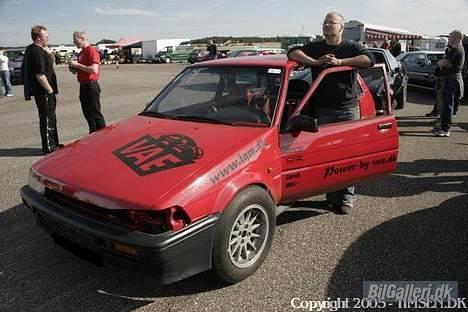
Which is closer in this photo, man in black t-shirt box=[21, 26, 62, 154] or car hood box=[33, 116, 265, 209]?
car hood box=[33, 116, 265, 209]

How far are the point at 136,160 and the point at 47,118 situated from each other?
408 centimetres

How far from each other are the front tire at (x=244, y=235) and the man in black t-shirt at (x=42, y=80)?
4.54 m

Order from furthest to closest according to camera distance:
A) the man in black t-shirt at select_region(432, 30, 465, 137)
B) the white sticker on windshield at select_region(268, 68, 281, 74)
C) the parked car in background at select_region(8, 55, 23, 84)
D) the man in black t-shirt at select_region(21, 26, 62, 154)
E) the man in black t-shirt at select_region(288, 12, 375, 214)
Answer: the parked car in background at select_region(8, 55, 23, 84), the man in black t-shirt at select_region(432, 30, 465, 137), the man in black t-shirt at select_region(21, 26, 62, 154), the man in black t-shirt at select_region(288, 12, 375, 214), the white sticker on windshield at select_region(268, 68, 281, 74)

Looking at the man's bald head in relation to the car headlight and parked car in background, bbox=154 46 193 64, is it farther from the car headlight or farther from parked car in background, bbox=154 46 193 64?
parked car in background, bbox=154 46 193 64

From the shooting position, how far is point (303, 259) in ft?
10.9

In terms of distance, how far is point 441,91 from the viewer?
7602mm

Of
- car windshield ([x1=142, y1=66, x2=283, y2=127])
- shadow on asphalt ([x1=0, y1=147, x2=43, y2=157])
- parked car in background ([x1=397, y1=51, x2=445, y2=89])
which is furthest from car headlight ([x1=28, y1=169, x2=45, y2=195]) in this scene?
parked car in background ([x1=397, y1=51, x2=445, y2=89])

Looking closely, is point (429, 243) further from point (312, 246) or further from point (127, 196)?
point (127, 196)

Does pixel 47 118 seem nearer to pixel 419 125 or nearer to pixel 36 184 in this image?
pixel 36 184

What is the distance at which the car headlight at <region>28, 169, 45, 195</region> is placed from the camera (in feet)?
9.82

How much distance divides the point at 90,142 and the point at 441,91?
21.9 feet

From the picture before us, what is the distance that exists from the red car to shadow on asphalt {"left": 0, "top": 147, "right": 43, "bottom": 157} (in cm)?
359

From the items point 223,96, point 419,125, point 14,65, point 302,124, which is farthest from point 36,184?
point 14,65

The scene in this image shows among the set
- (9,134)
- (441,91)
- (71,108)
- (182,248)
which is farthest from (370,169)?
(71,108)
